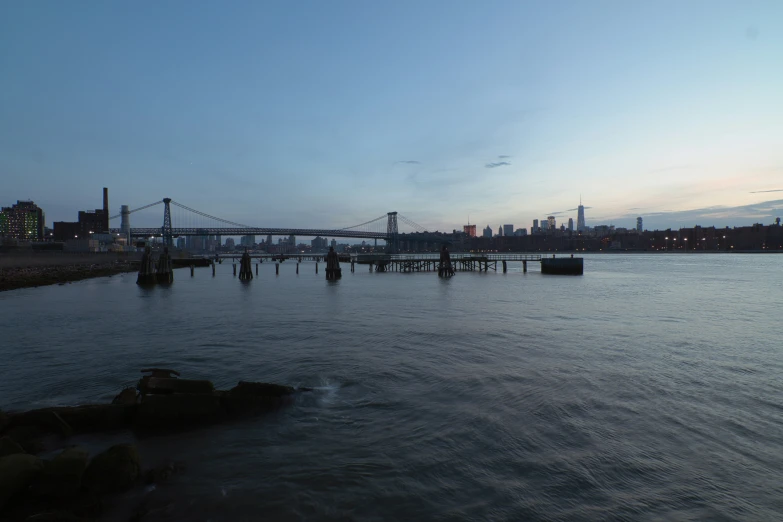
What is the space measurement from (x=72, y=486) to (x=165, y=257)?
176 feet

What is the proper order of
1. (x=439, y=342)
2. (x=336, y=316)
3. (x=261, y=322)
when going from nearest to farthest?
(x=439, y=342)
(x=261, y=322)
(x=336, y=316)

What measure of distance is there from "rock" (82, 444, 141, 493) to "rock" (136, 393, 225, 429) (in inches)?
86.3

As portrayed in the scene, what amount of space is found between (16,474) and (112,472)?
115 centimetres

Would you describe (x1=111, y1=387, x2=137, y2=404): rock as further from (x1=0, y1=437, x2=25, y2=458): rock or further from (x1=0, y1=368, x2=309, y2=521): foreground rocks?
(x1=0, y1=437, x2=25, y2=458): rock

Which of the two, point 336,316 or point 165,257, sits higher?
point 165,257

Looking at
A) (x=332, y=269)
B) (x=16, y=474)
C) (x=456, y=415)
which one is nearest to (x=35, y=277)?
(x=332, y=269)

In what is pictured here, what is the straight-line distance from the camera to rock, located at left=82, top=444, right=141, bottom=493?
6184mm

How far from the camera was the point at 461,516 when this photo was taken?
231 inches

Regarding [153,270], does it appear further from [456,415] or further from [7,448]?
[456,415]

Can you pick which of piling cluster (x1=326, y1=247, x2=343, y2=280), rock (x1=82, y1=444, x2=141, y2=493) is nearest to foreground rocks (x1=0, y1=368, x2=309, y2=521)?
rock (x1=82, y1=444, x2=141, y2=493)

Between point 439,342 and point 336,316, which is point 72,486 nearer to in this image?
point 439,342

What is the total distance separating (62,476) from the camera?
234 inches

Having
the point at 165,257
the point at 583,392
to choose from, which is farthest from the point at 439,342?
the point at 165,257

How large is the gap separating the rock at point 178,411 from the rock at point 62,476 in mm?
2520
